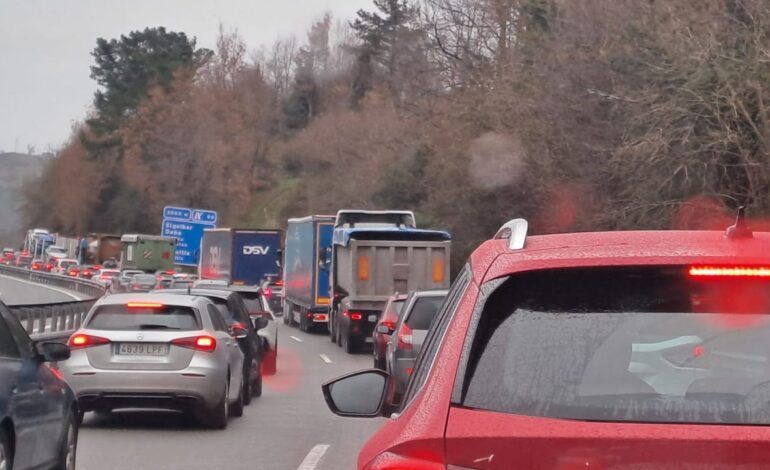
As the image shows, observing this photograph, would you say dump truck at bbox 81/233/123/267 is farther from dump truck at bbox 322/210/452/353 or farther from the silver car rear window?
the silver car rear window

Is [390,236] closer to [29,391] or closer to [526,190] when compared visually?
[526,190]

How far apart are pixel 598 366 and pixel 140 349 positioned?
11725 mm

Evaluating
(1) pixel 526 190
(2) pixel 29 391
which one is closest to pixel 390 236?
(1) pixel 526 190

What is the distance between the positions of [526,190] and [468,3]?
14.7 m

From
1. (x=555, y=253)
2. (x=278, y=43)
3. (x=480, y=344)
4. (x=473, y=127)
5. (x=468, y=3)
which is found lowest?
(x=480, y=344)

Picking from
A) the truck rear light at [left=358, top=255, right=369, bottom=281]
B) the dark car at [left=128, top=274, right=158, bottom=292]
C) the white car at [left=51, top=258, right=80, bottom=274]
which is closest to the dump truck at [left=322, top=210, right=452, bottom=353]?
the truck rear light at [left=358, top=255, right=369, bottom=281]

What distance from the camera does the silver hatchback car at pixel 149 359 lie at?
14578 mm

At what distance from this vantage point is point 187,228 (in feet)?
210

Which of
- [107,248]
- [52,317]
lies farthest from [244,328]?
[107,248]

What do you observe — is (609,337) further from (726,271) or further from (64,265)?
(64,265)

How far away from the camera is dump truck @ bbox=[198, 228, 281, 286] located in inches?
1998

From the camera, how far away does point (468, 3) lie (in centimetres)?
5675

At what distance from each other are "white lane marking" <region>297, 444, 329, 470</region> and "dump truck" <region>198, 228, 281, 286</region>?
121 ft

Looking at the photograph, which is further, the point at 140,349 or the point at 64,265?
the point at 64,265
